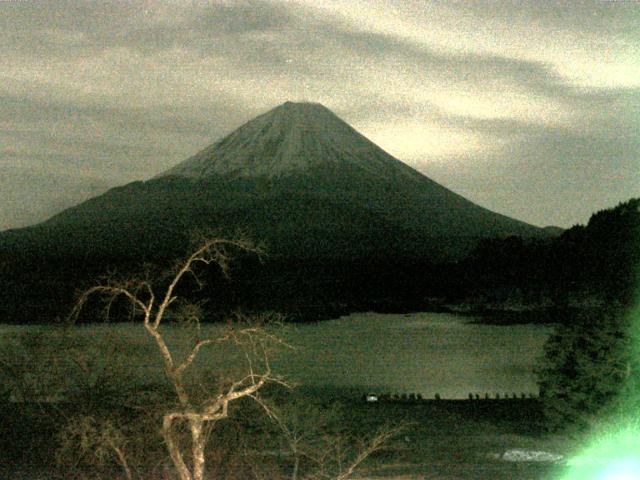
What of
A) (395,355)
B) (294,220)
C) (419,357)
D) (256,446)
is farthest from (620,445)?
(294,220)

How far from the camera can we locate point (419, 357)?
127 ft

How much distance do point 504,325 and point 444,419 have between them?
43.0 meters

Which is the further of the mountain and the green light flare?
the mountain

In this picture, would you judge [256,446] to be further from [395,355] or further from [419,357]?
[395,355]

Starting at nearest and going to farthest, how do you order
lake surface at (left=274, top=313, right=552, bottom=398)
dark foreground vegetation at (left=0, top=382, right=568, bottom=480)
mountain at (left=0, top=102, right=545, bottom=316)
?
dark foreground vegetation at (left=0, top=382, right=568, bottom=480) → lake surface at (left=274, top=313, right=552, bottom=398) → mountain at (left=0, top=102, right=545, bottom=316)

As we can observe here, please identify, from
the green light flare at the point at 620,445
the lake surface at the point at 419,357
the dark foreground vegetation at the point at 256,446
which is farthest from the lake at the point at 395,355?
the green light flare at the point at 620,445

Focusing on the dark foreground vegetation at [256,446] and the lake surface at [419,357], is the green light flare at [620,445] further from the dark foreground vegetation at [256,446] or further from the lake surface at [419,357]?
the lake surface at [419,357]

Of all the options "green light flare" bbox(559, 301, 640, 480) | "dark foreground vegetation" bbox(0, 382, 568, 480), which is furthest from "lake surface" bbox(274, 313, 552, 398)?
"green light flare" bbox(559, 301, 640, 480)

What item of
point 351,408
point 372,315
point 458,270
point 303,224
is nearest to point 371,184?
point 303,224

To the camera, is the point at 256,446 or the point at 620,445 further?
the point at 256,446

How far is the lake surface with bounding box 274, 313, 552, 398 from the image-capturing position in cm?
2875

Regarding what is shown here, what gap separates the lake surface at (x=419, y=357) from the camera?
28.8 m

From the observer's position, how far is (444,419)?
1814 cm

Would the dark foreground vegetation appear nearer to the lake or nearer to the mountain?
the lake
